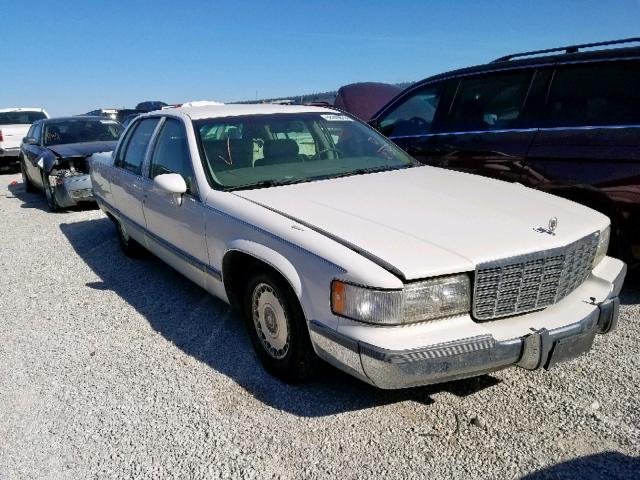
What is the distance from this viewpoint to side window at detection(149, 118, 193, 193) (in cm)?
349

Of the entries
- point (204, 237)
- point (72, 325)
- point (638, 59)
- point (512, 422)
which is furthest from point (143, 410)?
point (638, 59)

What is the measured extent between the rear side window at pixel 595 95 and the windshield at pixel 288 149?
1224 millimetres

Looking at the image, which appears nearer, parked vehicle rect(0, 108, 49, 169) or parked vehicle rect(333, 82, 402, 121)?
parked vehicle rect(333, 82, 402, 121)

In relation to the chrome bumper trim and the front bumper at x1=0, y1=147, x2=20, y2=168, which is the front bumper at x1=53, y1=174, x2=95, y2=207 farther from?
the front bumper at x1=0, y1=147, x2=20, y2=168

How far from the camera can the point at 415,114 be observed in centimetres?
522

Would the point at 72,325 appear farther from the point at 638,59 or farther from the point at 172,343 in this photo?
the point at 638,59

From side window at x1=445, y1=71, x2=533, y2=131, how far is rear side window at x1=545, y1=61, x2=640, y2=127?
28cm

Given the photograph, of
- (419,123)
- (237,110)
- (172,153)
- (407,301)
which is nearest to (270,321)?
(407,301)

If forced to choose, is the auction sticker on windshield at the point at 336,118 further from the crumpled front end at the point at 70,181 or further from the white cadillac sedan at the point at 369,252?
the crumpled front end at the point at 70,181

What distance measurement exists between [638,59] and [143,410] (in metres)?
3.89

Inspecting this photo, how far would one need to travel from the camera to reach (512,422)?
248cm

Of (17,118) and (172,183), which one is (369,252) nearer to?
(172,183)

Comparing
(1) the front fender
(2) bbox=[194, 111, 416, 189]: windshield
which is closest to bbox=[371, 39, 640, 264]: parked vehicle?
(2) bbox=[194, 111, 416, 189]: windshield

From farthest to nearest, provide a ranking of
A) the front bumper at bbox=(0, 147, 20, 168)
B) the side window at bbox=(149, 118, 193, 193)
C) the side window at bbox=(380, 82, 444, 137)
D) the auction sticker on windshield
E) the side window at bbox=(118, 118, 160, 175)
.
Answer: the front bumper at bbox=(0, 147, 20, 168), the side window at bbox=(380, 82, 444, 137), the side window at bbox=(118, 118, 160, 175), the auction sticker on windshield, the side window at bbox=(149, 118, 193, 193)
